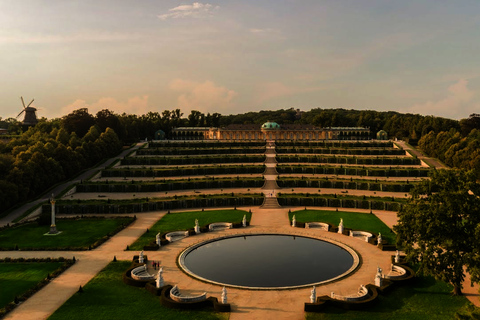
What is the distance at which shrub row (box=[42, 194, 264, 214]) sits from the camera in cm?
6362

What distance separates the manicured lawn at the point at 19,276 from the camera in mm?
32719

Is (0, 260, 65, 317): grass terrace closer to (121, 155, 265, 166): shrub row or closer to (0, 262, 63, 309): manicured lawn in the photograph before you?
(0, 262, 63, 309): manicured lawn

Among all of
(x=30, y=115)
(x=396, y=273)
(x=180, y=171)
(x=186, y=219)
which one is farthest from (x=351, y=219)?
(x=30, y=115)

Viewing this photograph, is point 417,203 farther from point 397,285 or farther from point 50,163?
point 50,163

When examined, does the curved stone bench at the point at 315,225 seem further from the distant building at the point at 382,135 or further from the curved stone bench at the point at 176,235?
the distant building at the point at 382,135

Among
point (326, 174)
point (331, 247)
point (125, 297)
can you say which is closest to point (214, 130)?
point (326, 174)

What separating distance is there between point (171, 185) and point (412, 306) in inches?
2207

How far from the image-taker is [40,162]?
7412 cm

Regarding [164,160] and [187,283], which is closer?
[187,283]

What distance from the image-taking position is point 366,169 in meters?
90.2

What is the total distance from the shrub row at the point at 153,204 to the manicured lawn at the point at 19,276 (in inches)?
932

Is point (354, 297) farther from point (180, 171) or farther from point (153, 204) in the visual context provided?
point (180, 171)

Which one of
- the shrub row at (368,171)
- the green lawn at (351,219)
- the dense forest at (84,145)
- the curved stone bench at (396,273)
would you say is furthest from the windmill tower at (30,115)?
the curved stone bench at (396,273)

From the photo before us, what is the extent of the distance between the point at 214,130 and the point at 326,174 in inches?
3936
